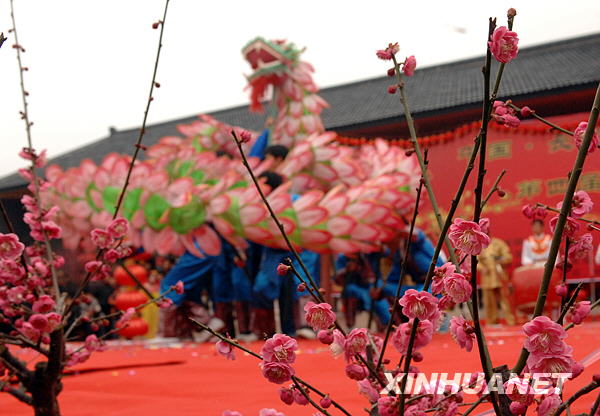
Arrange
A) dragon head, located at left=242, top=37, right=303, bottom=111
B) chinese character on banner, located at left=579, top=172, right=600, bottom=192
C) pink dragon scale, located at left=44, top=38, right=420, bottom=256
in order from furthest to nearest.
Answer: chinese character on banner, located at left=579, top=172, right=600, bottom=192 < dragon head, located at left=242, top=37, right=303, bottom=111 < pink dragon scale, located at left=44, top=38, right=420, bottom=256

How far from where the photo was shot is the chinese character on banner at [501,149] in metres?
7.32

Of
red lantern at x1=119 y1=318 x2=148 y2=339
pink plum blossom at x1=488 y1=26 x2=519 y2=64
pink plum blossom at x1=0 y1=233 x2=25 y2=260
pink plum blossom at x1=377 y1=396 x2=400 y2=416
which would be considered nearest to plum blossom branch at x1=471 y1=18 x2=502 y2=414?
pink plum blossom at x1=488 y1=26 x2=519 y2=64

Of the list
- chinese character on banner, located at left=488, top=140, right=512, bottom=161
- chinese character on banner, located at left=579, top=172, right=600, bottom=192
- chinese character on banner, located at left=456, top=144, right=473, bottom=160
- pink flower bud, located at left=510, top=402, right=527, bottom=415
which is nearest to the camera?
pink flower bud, located at left=510, top=402, right=527, bottom=415

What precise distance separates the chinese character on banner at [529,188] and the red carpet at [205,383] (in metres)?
3.29

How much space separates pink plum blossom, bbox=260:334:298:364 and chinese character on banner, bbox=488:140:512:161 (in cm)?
684

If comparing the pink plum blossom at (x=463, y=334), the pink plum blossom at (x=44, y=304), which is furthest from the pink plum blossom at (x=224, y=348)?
the pink plum blossom at (x=44, y=304)

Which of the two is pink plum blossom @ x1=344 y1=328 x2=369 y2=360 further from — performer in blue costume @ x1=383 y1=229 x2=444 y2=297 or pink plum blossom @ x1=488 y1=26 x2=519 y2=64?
performer in blue costume @ x1=383 y1=229 x2=444 y2=297

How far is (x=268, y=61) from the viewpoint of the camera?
19.3 ft

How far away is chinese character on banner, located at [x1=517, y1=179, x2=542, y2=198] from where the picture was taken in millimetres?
7117

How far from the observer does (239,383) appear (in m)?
2.80

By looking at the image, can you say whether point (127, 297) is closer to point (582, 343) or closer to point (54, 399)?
point (582, 343)

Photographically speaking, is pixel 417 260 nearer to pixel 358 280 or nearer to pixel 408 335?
pixel 358 280

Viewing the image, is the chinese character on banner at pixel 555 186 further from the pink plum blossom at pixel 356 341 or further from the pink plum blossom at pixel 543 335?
the pink plum blossom at pixel 543 335

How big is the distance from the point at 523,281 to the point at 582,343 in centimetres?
248
